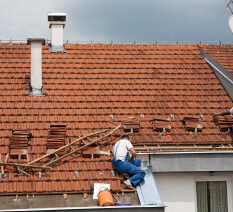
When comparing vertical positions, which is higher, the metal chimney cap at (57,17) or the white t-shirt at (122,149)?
the metal chimney cap at (57,17)

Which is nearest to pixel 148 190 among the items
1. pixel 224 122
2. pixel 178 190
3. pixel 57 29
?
pixel 178 190

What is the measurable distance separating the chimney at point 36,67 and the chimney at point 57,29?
203cm

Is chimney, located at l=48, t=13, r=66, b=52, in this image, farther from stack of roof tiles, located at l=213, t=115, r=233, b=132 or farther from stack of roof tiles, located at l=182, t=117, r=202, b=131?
stack of roof tiles, located at l=213, t=115, r=233, b=132

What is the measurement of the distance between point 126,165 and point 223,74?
223 inches

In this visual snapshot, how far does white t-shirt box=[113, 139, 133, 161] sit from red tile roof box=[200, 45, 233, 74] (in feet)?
18.0

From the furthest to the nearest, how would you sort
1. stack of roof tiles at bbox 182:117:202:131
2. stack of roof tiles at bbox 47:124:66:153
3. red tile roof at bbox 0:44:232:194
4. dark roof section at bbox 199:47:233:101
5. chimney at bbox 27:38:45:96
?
dark roof section at bbox 199:47:233:101 → chimney at bbox 27:38:45:96 → stack of roof tiles at bbox 182:117:202:131 → stack of roof tiles at bbox 47:124:66:153 → red tile roof at bbox 0:44:232:194

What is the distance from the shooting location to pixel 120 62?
625 inches

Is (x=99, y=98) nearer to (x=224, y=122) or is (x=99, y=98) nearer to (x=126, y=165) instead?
(x=126, y=165)

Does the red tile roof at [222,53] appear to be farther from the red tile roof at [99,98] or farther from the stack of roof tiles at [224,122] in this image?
the stack of roof tiles at [224,122]

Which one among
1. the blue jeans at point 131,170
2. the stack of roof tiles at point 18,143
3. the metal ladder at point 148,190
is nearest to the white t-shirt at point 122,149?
the blue jeans at point 131,170

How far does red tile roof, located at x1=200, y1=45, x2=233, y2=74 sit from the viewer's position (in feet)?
51.3

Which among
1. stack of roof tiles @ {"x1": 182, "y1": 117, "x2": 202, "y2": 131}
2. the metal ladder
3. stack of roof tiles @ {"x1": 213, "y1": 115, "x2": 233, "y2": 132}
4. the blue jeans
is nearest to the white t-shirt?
the blue jeans

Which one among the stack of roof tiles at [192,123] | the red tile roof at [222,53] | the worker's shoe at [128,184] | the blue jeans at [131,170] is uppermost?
the red tile roof at [222,53]

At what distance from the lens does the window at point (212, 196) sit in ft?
39.6
